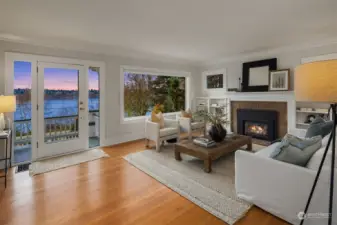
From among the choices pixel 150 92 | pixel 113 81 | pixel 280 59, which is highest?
pixel 280 59

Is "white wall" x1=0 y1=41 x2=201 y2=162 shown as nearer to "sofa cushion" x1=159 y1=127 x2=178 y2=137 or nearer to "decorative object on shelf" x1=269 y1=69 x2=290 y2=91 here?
"sofa cushion" x1=159 y1=127 x2=178 y2=137

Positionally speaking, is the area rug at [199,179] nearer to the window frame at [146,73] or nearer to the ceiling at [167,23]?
the window frame at [146,73]

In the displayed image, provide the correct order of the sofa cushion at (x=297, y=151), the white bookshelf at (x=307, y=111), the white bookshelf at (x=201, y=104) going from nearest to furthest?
1. the sofa cushion at (x=297, y=151)
2. the white bookshelf at (x=307, y=111)
3. the white bookshelf at (x=201, y=104)

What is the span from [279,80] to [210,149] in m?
2.86

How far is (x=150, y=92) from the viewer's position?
571cm

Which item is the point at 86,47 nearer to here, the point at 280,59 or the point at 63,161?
the point at 63,161

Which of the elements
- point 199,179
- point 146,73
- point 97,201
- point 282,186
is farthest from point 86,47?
point 282,186

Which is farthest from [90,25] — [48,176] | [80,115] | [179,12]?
[48,176]

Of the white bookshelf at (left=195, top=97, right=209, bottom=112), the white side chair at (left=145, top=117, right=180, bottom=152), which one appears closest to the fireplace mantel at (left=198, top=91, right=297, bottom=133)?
the white bookshelf at (left=195, top=97, right=209, bottom=112)

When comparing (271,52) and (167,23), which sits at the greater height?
(271,52)

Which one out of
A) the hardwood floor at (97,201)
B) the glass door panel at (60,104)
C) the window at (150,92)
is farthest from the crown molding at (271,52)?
the glass door panel at (60,104)

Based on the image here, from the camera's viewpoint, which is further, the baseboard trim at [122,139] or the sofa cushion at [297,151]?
the baseboard trim at [122,139]

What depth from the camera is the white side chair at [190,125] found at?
484 cm

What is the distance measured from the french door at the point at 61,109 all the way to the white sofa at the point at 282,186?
3.49 meters
